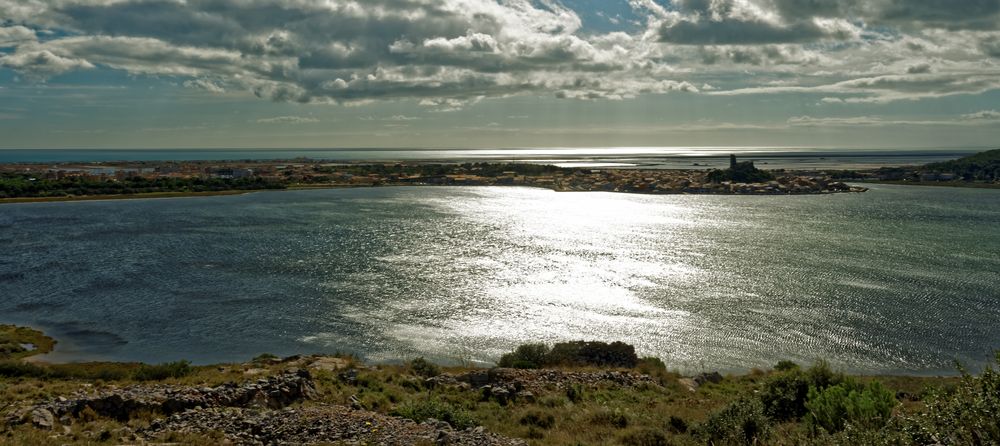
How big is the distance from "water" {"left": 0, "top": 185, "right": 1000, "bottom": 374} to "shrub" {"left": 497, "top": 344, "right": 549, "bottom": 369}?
4275mm

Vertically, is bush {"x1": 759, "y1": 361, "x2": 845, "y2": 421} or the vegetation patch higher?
bush {"x1": 759, "y1": 361, "x2": 845, "y2": 421}

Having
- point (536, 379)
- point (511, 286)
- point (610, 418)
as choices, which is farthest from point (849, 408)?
point (511, 286)

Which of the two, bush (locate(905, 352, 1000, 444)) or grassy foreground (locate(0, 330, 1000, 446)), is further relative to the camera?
grassy foreground (locate(0, 330, 1000, 446))

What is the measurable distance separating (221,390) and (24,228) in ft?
265

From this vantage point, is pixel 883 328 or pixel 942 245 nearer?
pixel 883 328

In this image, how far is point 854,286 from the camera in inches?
1773

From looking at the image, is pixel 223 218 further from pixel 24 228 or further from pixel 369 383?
pixel 369 383

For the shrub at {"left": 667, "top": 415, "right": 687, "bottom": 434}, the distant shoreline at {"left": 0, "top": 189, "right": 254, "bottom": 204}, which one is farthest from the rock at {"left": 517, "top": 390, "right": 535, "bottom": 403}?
the distant shoreline at {"left": 0, "top": 189, "right": 254, "bottom": 204}

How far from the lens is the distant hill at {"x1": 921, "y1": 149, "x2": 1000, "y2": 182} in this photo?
6186 inches

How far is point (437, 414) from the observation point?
16.5 m

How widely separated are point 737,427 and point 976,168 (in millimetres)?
198343

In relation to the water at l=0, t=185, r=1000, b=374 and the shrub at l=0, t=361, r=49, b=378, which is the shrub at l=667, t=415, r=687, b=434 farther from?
the shrub at l=0, t=361, r=49, b=378

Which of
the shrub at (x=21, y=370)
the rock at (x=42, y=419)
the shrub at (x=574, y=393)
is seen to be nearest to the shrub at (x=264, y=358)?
the shrub at (x=21, y=370)

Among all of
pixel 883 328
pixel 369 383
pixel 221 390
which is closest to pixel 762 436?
pixel 369 383
